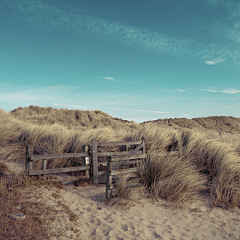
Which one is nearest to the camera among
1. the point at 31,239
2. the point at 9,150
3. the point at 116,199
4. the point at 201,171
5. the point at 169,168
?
the point at 31,239

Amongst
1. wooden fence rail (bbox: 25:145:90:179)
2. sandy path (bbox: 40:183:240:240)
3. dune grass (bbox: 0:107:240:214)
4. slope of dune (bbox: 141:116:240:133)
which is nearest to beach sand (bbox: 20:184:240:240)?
sandy path (bbox: 40:183:240:240)

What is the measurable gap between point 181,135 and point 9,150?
9.81 meters

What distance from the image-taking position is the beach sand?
4664 mm

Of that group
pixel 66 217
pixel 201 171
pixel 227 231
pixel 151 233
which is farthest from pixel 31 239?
pixel 201 171

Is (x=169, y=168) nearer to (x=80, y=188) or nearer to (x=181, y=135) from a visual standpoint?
(x=80, y=188)

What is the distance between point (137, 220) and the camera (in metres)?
5.38

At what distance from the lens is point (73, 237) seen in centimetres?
430

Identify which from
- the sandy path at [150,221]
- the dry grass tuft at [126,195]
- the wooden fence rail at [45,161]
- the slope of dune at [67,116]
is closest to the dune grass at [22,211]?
the wooden fence rail at [45,161]

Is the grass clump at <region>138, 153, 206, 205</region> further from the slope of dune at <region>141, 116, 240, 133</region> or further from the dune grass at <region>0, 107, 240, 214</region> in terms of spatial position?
the slope of dune at <region>141, 116, 240, 133</region>

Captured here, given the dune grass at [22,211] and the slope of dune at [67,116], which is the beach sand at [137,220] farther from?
the slope of dune at [67,116]

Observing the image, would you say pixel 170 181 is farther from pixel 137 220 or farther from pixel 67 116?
pixel 67 116

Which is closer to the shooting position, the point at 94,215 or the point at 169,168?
the point at 94,215

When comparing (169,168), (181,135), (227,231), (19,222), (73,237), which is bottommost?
(227,231)

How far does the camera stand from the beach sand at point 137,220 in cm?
466
